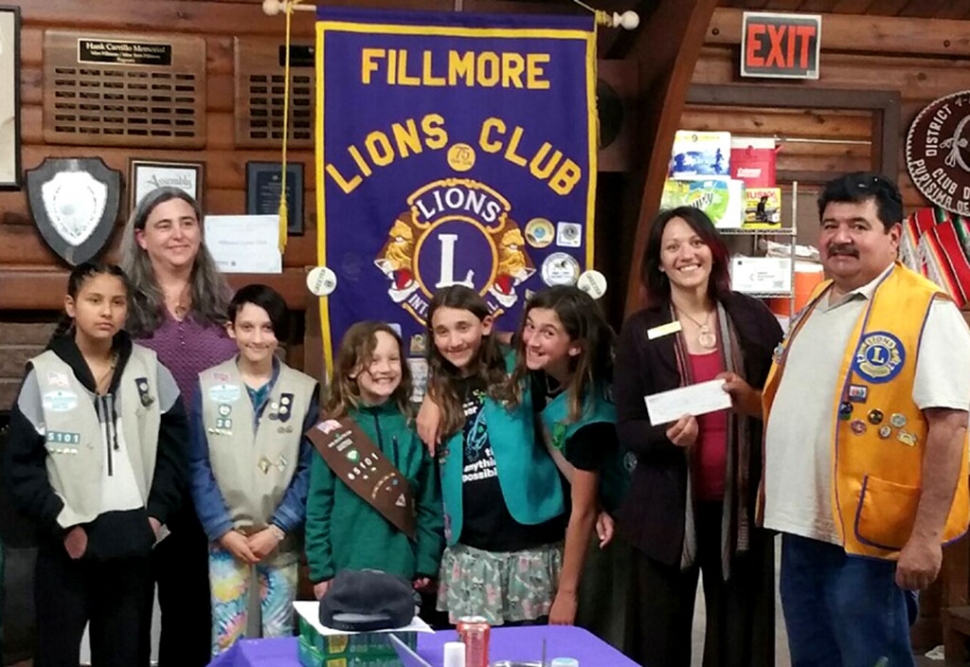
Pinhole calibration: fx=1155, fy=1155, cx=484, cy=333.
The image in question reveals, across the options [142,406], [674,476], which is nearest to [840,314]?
[674,476]

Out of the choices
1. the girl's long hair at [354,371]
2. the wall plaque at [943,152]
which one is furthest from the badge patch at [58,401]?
the wall plaque at [943,152]

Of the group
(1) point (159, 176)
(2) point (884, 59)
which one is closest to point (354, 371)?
(1) point (159, 176)

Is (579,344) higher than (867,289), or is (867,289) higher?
(867,289)

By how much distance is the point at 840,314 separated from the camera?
2.36 metres

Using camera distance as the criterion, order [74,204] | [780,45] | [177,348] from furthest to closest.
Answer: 1. [780,45]
2. [74,204]
3. [177,348]

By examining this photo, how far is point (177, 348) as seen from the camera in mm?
2955

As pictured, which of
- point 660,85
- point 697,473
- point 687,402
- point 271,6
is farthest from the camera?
point 660,85

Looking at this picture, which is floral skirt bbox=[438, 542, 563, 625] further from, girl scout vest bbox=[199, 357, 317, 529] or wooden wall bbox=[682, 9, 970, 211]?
wooden wall bbox=[682, 9, 970, 211]

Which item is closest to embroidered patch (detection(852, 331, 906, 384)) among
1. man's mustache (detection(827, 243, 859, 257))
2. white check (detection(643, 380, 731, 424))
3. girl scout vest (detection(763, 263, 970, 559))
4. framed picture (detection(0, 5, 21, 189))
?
girl scout vest (detection(763, 263, 970, 559))

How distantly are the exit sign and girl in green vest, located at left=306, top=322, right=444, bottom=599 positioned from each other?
2591 mm

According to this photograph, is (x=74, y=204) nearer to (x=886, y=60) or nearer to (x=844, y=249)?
(x=844, y=249)

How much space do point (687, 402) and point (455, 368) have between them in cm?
62

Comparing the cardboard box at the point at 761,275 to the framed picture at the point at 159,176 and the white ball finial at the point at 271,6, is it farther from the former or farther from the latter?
the white ball finial at the point at 271,6

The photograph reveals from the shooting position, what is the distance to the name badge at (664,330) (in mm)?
2570
